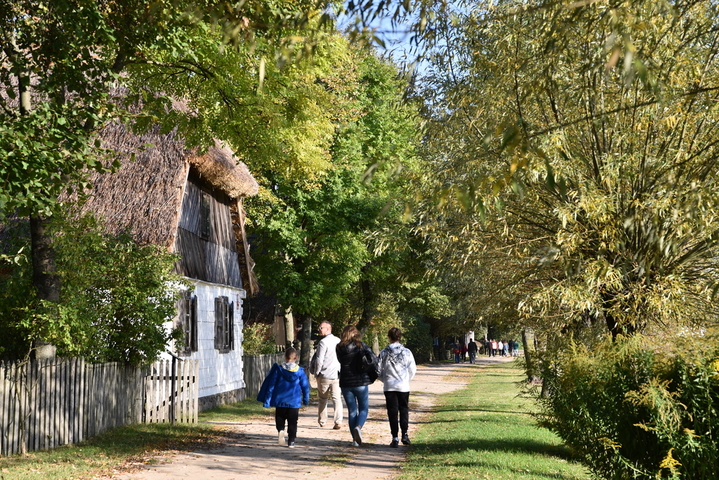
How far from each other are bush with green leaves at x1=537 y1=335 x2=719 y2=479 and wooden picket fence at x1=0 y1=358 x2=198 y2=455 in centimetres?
735

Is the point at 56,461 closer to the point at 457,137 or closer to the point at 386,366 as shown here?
the point at 386,366

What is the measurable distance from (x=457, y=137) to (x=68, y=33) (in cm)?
579

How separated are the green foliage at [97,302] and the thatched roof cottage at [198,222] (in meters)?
1.53

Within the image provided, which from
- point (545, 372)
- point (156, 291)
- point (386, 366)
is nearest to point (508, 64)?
point (545, 372)

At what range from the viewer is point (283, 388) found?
12.5m

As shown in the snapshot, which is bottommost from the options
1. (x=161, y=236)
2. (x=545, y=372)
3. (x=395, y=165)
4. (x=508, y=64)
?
(x=545, y=372)

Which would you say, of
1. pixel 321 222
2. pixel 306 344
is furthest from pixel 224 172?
pixel 306 344

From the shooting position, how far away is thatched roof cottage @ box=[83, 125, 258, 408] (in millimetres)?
17438

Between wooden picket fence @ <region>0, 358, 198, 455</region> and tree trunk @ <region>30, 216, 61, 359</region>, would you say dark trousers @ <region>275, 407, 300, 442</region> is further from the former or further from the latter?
tree trunk @ <region>30, 216, 61, 359</region>

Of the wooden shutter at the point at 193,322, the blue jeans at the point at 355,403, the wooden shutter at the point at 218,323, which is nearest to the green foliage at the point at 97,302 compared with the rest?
the blue jeans at the point at 355,403

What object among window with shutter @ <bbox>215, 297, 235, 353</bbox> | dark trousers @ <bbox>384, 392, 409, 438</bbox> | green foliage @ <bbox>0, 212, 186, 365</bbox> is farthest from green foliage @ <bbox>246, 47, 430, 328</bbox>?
dark trousers @ <bbox>384, 392, 409, 438</bbox>

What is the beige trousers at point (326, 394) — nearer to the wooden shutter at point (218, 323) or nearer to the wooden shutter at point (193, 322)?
the wooden shutter at point (193, 322)

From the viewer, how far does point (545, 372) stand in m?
10.3

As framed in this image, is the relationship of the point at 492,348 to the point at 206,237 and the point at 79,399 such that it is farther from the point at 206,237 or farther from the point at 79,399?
the point at 79,399
